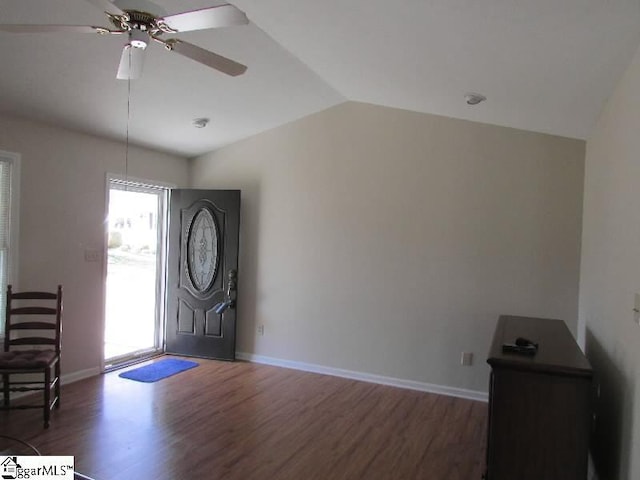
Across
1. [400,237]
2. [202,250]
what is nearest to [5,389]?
[202,250]

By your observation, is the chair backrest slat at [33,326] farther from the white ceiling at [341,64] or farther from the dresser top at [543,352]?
the dresser top at [543,352]

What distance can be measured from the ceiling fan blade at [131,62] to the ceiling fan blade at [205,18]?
36cm

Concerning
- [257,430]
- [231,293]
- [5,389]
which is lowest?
[257,430]

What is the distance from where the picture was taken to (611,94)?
7.94 ft

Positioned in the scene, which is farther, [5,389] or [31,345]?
[31,345]

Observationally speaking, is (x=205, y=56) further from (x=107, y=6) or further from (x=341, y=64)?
(x=341, y=64)

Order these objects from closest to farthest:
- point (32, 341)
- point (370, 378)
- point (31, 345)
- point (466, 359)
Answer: point (32, 341) → point (31, 345) → point (466, 359) → point (370, 378)

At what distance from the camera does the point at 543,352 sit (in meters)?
2.23

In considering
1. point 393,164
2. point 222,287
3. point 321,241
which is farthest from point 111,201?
point 393,164

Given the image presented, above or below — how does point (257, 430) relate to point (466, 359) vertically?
below

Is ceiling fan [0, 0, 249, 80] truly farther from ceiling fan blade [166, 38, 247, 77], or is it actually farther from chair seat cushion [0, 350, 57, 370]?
chair seat cushion [0, 350, 57, 370]

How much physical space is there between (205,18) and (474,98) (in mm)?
2042

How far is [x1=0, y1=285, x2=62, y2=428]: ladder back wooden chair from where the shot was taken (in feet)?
10.5

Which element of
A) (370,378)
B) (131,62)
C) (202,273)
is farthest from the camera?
(202,273)
